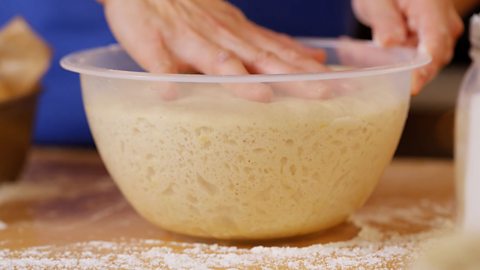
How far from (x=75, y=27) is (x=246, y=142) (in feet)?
2.25

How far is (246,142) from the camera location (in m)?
0.71

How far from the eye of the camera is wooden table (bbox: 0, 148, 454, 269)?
74 cm

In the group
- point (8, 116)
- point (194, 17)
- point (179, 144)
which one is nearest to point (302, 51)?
point (194, 17)

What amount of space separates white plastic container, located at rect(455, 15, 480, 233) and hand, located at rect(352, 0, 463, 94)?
42mm

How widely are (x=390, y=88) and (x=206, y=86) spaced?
205 mm

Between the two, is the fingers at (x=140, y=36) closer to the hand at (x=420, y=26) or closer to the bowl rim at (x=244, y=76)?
the bowl rim at (x=244, y=76)

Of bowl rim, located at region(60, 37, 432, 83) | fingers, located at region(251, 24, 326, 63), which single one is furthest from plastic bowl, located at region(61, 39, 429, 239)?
fingers, located at region(251, 24, 326, 63)

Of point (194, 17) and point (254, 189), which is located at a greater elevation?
point (194, 17)

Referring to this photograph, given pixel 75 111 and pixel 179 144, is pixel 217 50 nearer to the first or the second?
pixel 179 144

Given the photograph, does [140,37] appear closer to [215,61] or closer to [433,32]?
[215,61]

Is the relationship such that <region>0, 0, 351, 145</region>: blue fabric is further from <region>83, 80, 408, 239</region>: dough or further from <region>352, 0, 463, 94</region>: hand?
<region>83, 80, 408, 239</region>: dough

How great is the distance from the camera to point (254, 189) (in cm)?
74

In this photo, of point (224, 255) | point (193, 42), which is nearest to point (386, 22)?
point (193, 42)

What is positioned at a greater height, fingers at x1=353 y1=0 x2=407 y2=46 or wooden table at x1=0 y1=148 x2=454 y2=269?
fingers at x1=353 y1=0 x2=407 y2=46
